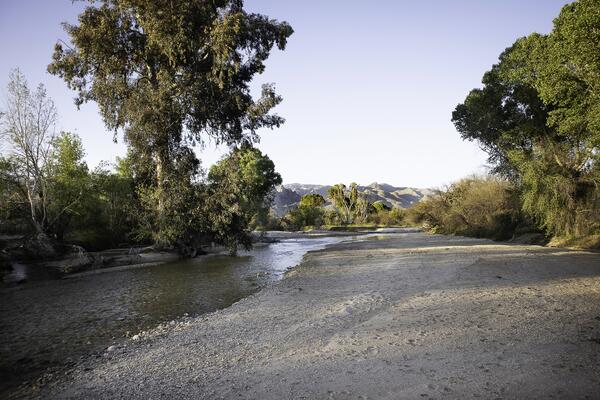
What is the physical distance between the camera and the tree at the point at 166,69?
18469 mm

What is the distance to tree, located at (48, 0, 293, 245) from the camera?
60.6 feet

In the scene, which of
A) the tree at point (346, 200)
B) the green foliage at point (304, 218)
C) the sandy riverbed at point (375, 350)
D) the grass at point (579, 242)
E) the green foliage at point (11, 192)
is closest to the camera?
the sandy riverbed at point (375, 350)

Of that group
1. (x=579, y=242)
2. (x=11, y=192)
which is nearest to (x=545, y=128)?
(x=579, y=242)

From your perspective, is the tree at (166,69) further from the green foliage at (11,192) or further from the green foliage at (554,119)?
the green foliage at (554,119)

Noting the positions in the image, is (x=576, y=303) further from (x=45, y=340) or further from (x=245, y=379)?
(x=45, y=340)

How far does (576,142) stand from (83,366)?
2632cm

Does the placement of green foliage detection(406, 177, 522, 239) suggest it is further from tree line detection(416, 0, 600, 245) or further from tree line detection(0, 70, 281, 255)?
tree line detection(0, 70, 281, 255)

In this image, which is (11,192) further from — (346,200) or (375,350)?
(346,200)

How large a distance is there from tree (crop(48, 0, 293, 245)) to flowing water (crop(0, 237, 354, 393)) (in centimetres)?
736

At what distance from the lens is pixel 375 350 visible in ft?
15.9

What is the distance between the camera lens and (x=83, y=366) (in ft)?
16.3

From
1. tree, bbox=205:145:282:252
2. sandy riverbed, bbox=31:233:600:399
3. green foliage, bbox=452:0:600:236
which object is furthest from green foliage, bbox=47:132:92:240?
green foliage, bbox=452:0:600:236

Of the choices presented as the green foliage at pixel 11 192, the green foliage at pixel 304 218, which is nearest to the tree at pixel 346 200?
the green foliage at pixel 304 218

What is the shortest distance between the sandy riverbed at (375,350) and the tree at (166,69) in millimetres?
14588
